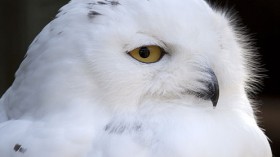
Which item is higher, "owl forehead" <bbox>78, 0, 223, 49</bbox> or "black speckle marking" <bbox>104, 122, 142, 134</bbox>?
"owl forehead" <bbox>78, 0, 223, 49</bbox>

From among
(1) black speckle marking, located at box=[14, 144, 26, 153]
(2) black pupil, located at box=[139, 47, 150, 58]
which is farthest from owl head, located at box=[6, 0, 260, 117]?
(1) black speckle marking, located at box=[14, 144, 26, 153]

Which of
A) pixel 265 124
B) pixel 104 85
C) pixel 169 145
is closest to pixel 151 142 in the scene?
pixel 169 145

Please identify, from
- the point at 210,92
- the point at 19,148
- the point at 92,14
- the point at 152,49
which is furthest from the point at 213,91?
the point at 19,148

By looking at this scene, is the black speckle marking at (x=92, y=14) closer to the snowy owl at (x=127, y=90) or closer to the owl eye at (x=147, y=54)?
the snowy owl at (x=127, y=90)

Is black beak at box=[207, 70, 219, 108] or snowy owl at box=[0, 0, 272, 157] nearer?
snowy owl at box=[0, 0, 272, 157]

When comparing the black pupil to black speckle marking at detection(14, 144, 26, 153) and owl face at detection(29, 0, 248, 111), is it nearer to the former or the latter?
owl face at detection(29, 0, 248, 111)

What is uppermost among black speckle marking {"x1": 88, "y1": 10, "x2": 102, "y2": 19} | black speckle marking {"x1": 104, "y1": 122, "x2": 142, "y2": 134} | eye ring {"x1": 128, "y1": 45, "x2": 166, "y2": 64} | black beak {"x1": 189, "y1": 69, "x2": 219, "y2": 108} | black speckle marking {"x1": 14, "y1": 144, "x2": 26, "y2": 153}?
black speckle marking {"x1": 88, "y1": 10, "x2": 102, "y2": 19}

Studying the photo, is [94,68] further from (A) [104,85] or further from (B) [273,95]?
(B) [273,95]
